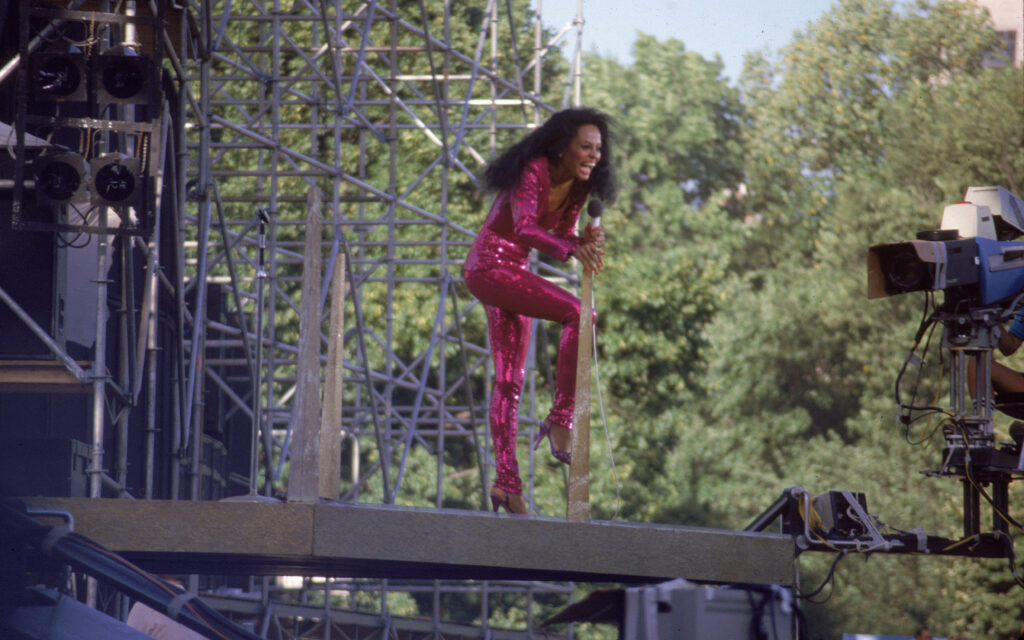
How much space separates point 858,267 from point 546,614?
7082 millimetres

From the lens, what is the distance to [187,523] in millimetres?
4781

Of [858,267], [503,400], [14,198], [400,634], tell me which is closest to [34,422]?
[14,198]

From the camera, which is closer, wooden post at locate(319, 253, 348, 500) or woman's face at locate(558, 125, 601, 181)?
wooden post at locate(319, 253, 348, 500)

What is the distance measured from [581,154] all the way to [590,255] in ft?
2.09

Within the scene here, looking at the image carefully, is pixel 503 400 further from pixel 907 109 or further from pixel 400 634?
pixel 907 109

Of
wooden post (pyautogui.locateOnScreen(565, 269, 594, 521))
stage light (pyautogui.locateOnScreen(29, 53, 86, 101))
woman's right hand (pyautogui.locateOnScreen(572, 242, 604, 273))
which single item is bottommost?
wooden post (pyautogui.locateOnScreen(565, 269, 594, 521))

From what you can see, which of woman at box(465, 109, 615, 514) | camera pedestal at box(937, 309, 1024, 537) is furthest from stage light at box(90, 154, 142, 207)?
camera pedestal at box(937, 309, 1024, 537)

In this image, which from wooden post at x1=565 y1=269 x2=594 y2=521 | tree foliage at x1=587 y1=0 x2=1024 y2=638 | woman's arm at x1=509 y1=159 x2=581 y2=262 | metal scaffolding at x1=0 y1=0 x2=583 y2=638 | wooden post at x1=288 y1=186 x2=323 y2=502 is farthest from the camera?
tree foliage at x1=587 y1=0 x2=1024 y2=638

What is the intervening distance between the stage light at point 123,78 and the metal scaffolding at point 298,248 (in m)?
0.16

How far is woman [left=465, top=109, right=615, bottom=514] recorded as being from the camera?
228 inches

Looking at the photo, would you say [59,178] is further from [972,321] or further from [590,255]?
[972,321]

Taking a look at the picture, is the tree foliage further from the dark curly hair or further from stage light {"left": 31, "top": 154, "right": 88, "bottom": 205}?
stage light {"left": 31, "top": 154, "right": 88, "bottom": 205}

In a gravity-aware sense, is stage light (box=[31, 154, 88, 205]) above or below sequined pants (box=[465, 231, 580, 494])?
above

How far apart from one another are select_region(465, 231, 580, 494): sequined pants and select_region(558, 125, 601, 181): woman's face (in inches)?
15.3
